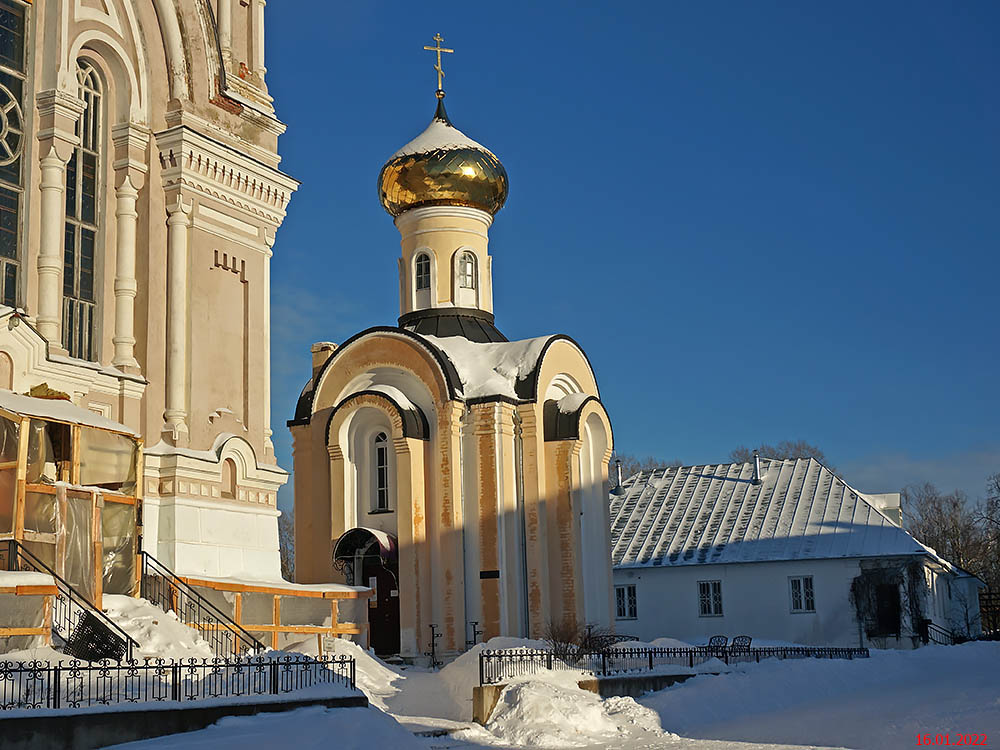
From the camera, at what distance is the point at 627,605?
34.9 meters

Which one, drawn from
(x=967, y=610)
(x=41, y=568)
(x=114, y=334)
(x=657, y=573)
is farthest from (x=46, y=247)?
(x=967, y=610)

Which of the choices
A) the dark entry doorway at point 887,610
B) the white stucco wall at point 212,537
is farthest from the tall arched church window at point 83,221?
the dark entry doorway at point 887,610

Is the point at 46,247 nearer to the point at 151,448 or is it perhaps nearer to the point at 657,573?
the point at 151,448

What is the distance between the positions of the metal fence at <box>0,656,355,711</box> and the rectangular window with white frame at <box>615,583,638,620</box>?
69.9 ft

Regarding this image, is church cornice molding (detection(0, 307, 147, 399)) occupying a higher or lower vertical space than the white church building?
higher

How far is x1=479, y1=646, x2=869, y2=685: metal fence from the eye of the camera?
718 inches

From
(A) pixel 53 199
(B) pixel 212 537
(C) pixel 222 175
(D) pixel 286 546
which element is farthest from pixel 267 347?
(D) pixel 286 546

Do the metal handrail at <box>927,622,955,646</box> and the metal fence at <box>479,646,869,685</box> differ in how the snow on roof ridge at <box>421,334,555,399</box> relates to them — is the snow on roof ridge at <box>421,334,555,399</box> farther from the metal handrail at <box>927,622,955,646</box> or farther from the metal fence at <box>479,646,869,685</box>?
the metal handrail at <box>927,622,955,646</box>

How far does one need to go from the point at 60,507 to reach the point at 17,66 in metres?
6.46

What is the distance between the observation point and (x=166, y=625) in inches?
585

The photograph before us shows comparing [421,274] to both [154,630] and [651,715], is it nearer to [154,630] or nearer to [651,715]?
[651,715]

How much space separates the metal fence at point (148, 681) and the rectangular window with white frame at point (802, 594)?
20450 mm

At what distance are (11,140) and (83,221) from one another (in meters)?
1.50

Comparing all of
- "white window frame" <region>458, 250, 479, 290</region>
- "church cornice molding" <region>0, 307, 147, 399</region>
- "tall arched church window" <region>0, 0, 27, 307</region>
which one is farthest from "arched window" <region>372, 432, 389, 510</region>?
"tall arched church window" <region>0, 0, 27, 307</region>
